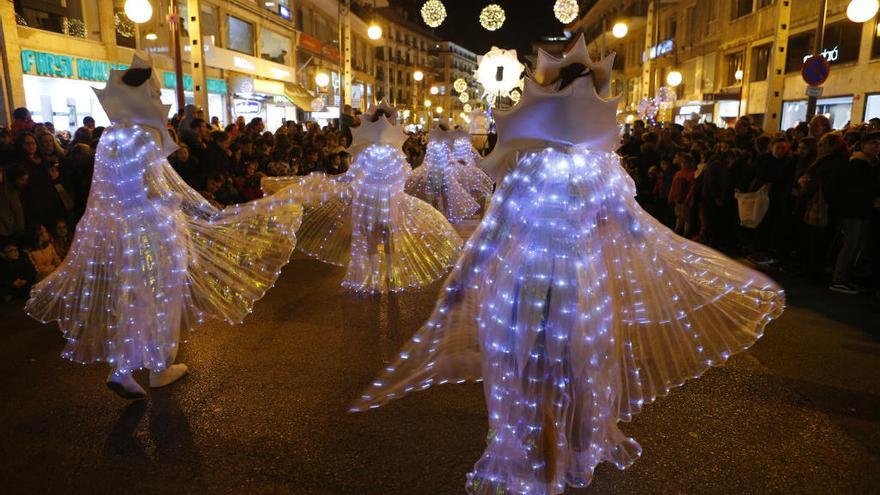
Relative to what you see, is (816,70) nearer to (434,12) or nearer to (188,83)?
(434,12)

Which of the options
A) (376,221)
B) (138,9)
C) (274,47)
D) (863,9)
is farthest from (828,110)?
(274,47)

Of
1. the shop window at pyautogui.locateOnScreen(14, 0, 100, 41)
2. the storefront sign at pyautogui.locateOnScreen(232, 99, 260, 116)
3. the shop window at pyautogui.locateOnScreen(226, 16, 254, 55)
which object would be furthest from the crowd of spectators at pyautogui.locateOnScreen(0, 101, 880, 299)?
the shop window at pyautogui.locateOnScreen(226, 16, 254, 55)

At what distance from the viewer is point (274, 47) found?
1196 inches

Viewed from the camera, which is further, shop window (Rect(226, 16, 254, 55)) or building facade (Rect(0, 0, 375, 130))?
shop window (Rect(226, 16, 254, 55))

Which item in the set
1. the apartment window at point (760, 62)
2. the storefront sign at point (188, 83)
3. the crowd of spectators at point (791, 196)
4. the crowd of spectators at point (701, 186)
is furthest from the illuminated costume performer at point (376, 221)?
the apartment window at point (760, 62)

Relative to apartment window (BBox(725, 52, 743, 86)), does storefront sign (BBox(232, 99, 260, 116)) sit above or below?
below

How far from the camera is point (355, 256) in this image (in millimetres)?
7156

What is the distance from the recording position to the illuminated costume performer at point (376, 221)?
684 centimetres

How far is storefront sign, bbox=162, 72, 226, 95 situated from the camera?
65.2 feet

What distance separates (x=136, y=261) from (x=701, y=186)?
8.29 meters

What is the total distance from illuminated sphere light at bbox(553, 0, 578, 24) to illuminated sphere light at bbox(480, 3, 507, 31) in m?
1.88

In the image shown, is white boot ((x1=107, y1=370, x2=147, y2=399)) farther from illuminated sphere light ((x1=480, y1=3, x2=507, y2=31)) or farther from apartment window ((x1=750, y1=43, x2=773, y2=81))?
apartment window ((x1=750, y1=43, x2=773, y2=81))

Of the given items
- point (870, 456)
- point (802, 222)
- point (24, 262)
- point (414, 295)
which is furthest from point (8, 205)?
point (802, 222)

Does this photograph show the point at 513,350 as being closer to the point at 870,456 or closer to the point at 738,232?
the point at 870,456
